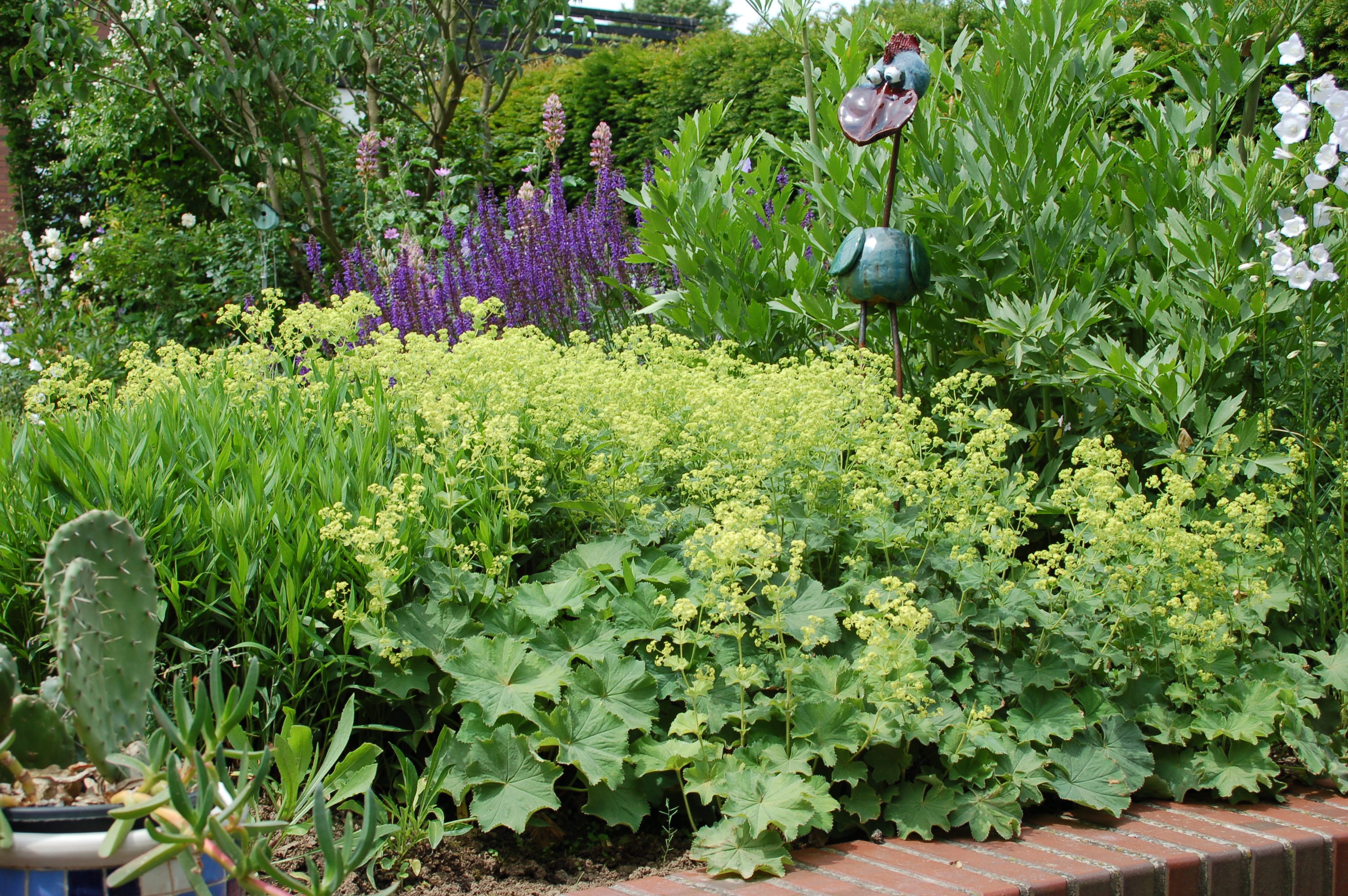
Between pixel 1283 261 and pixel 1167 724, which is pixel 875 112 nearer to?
pixel 1283 261

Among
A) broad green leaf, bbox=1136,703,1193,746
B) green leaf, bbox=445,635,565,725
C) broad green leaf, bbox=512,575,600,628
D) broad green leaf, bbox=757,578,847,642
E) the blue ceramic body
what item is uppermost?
the blue ceramic body

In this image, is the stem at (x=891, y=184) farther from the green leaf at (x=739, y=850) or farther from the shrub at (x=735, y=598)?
the green leaf at (x=739, y=850)

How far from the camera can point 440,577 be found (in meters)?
2.29

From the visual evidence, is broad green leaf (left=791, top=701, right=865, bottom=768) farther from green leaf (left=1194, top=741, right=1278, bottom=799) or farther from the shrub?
green leaf (left=1194, top=741, right=1278, bottom=799)

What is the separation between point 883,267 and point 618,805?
1680mm

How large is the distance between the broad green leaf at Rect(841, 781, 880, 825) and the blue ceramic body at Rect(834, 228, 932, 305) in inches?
56.8

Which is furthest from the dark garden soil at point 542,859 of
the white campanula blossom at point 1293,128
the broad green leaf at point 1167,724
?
the white campanula blossom at point 1293,128

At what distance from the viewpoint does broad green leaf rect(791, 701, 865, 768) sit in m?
1.99

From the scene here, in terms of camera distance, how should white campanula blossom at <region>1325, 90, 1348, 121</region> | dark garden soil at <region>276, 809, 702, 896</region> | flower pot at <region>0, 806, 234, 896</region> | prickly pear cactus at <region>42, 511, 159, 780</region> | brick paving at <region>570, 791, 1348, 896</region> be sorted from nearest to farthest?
flower pot at <region>0, 806, 234, 896</region>, prickly pear cactus at <region>42, 511, 159, 780</region>, brick paving at <region>570, 791, 1348, 896</region>, dark garden soil at <region>276, 809, 702, 896</region>, white campanula blossom at <region>1325, 90, 1348, 121</region>

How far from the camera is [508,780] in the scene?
1.93 m

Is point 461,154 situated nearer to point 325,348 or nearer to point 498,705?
point 325,348

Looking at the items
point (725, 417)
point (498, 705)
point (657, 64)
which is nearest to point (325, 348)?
point (725, 417)

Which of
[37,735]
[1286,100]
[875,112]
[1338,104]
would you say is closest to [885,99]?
[875,112]

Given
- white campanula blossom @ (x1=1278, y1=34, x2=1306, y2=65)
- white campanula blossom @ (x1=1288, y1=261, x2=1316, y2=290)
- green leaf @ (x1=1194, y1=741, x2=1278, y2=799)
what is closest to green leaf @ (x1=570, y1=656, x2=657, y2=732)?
green leaf @ (x1=1194, y1=741, x2=1278, y2=799)
